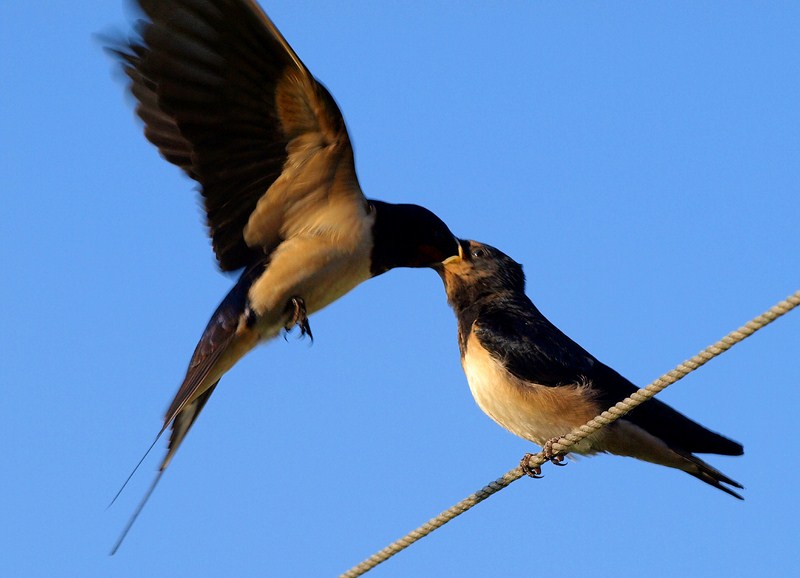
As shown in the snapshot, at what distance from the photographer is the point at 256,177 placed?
447 centimetres

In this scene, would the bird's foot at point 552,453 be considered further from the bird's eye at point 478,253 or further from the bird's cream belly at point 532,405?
the bird's eye at point 478,253

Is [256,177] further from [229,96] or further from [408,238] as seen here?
[408,238]

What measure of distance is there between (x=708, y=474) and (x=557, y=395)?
52 cm

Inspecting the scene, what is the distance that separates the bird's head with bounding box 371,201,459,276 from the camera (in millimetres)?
4566

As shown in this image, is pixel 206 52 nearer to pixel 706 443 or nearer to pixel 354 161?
pixel 354 161

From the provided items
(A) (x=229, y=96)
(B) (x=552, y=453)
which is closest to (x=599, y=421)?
(B) (x=552, y=453)

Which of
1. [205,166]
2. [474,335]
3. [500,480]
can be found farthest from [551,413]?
[205,166]

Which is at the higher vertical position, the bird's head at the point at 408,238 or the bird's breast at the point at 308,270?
the bird's head at the point at 408,238

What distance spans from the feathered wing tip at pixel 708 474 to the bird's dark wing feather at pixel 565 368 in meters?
0.06

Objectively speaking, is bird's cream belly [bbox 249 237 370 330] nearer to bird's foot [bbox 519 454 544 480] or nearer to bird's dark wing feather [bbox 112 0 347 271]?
bird's dark wing feather [bbox 112 0 347 271]

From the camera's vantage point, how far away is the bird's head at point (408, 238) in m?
4.57

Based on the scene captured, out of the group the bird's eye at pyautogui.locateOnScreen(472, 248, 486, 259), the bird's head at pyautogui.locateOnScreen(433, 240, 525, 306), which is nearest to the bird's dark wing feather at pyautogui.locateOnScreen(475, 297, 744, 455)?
the bird's head at pyautogui.locateOnScreen(433, 240, 525, 306)

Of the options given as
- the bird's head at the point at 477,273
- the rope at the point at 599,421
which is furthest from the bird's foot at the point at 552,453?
the bird's head at the point at 477,273

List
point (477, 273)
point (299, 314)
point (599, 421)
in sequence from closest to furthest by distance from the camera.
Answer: point (599, 421) < point (299, 314) < point (477, 273)
